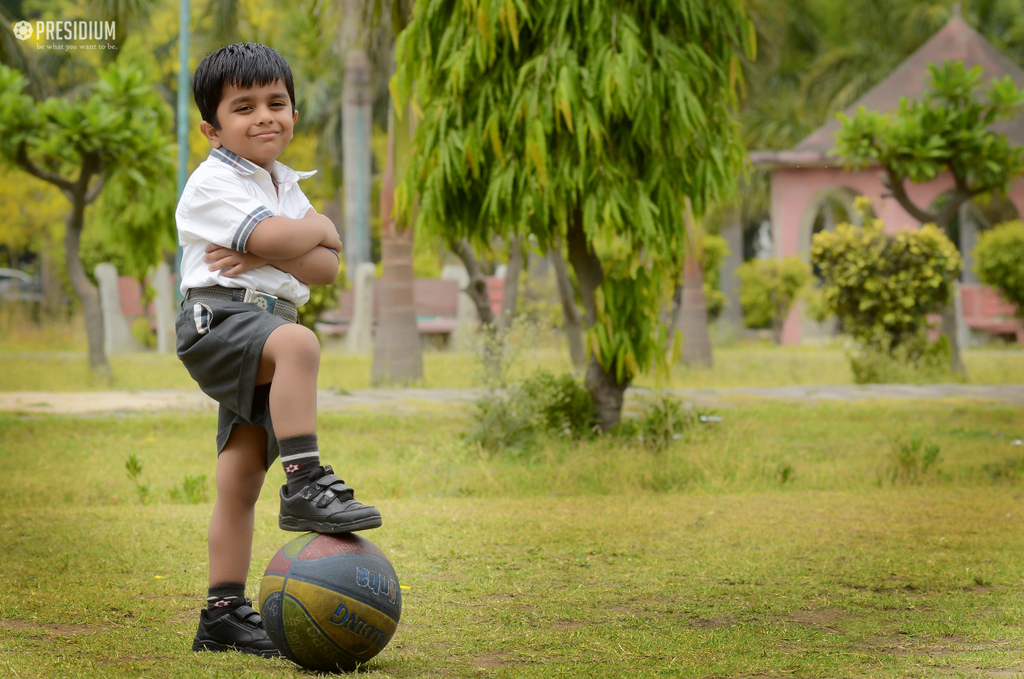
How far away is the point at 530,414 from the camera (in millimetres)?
8164

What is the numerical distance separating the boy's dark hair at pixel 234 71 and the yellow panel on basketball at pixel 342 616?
1528mm

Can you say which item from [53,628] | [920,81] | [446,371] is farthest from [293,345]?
[920,81]

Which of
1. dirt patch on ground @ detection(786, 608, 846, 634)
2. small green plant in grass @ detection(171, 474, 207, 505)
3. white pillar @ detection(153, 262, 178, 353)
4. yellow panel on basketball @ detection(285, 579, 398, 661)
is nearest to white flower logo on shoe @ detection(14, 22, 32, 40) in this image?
white pillar @ detection(153, 262, 178, 353)

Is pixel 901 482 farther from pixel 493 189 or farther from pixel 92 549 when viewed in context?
pixel 92 549

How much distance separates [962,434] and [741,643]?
668 cm

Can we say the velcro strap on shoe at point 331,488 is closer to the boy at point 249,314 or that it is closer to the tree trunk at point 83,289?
the boy at point 249,314

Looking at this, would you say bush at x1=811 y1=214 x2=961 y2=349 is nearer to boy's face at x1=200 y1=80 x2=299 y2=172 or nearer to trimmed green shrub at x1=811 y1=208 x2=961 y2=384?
trimmed green shrub at x1=811 y1=208 x2=961 y2=384

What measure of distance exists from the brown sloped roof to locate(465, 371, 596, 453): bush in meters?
15.5

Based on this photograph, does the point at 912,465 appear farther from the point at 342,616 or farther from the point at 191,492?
the point at 342,616

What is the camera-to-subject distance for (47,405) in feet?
36.2

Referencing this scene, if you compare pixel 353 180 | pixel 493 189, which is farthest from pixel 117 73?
pixel 353 180

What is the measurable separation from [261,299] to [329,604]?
95 centimetres

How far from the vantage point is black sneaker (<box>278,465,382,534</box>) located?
312 cm

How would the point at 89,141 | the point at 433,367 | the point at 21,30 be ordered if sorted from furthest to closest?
the point at 433,367 → the point at 21,30 → the point at 89,141
